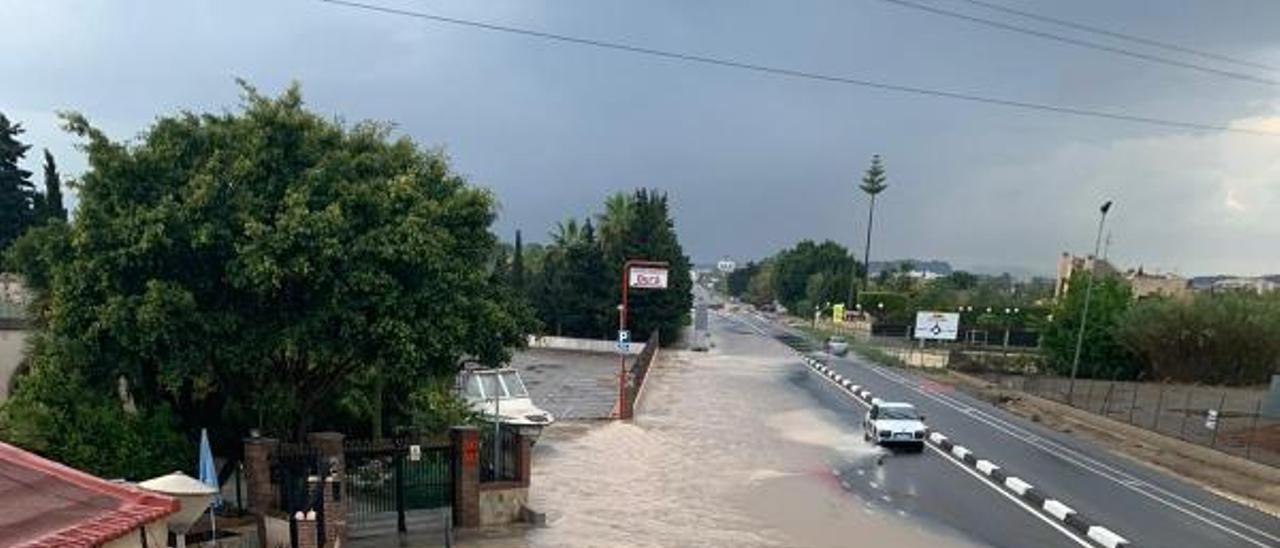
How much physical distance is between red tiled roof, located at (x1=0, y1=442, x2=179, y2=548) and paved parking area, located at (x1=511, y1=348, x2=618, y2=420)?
946 inches

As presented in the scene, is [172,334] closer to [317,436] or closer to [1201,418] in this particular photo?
[317,436]

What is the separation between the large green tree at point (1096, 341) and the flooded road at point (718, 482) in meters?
29.0

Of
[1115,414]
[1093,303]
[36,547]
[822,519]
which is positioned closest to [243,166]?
[36,547]

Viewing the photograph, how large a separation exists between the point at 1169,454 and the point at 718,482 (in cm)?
1754

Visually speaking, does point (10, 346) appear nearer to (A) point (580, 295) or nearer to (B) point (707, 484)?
(B) point (707, 484)

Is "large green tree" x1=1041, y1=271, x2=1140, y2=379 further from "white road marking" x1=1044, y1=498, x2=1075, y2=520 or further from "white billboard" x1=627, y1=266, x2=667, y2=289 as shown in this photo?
"white road marking" x1=1044, y1=498, x2=1075, y2=520

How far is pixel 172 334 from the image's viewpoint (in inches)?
550

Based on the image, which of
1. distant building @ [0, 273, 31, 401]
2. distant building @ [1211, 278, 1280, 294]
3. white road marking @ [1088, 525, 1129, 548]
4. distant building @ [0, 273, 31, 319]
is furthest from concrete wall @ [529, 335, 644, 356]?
white road marking @ [1088, 525, 1129, 548]

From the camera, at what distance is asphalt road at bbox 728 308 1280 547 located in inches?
754

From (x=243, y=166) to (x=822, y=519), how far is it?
12607mm

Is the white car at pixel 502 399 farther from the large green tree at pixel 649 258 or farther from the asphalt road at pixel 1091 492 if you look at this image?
the large green tree at pixel 649 258

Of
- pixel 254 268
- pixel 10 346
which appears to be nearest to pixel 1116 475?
pixel 254 268

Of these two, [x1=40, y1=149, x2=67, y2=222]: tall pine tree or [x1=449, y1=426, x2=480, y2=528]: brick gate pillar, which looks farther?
[x1=40, y1=149, x2=67, y2=222]: tall pine tree

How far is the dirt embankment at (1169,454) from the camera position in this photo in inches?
984
